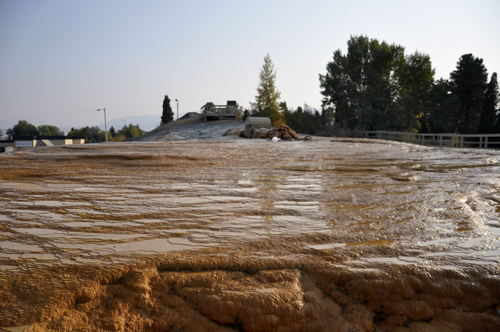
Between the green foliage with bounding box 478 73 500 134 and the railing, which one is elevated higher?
the green foliage with bounding box 478 73 500 134

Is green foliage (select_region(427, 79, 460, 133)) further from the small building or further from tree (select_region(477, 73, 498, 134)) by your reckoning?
the small building

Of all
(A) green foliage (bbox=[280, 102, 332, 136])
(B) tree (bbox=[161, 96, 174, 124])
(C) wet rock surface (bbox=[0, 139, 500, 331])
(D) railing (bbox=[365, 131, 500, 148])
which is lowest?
(C) wet rock surface (bbox=[0, 139, 500, 331])

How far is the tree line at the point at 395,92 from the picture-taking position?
3219 centimetres

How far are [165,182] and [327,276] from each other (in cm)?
271

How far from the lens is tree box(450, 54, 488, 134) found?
3297cm

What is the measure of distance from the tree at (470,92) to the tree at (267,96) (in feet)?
60.4

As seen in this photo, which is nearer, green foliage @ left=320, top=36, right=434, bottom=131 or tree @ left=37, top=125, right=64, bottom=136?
green foliage @ left=320, top=36, right=434, bottom=131

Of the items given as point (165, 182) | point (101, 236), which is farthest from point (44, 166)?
point (101, 236)

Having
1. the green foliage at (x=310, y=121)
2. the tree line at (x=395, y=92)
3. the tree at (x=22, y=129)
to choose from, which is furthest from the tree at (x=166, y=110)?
the tree at (x=22, y=129)

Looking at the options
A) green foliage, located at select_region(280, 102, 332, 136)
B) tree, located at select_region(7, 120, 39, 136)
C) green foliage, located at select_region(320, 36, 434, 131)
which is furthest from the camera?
tree, located at select_region(7, 120, 39, 136)

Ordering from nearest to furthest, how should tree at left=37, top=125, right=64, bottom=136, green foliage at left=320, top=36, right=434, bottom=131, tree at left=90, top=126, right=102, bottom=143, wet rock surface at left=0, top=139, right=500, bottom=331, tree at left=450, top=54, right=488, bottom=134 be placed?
wet rock surface at left=0, top=139, right=500, bottom=331 < green foliage at left=320, top=36, right=434, bottom=131 < tree at left=450, top=54, right=488, bottom=134 < tree at left=90, top=126, right=102, bottom=143 < tree at left=37, top=125, right=64, bottom=136

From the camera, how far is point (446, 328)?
4.80 ft

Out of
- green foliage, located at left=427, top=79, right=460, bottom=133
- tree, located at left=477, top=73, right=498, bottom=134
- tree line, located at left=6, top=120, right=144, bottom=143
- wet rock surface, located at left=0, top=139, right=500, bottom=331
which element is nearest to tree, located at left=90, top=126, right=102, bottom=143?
tree line, located at left=6, top=120, right=144, bottom=143

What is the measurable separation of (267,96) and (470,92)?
20770 millimetres
